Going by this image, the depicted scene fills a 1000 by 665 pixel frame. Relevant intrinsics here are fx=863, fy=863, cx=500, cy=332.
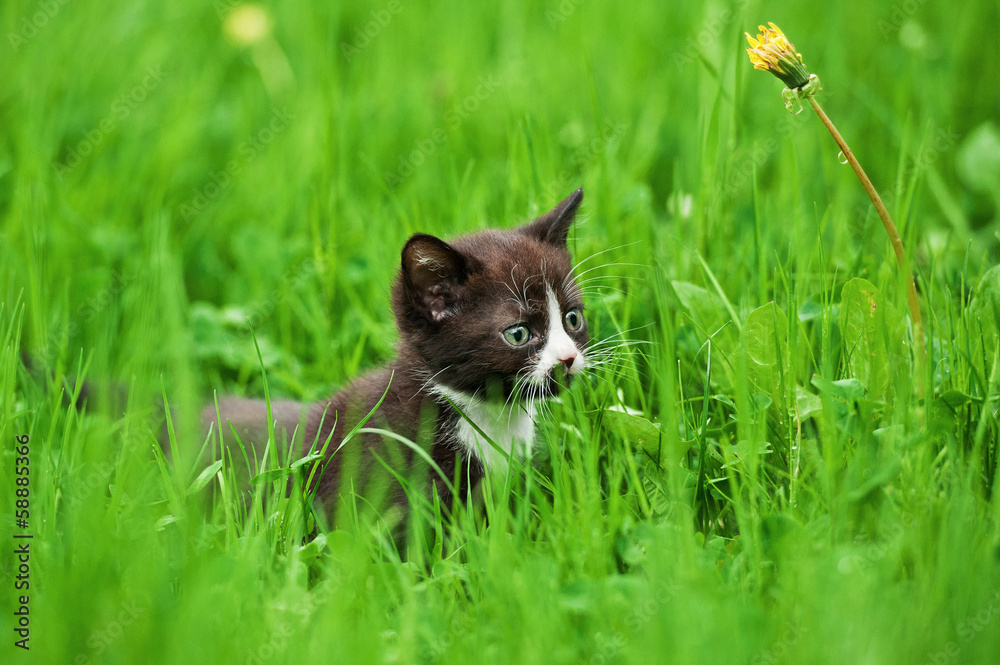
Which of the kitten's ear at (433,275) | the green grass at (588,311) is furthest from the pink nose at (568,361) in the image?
the kitten's ear at (433,275)

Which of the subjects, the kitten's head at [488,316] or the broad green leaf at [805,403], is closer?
the broad green leaf at [805,403]

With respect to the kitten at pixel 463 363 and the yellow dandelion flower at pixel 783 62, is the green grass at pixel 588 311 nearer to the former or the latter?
the kitten at pixel 463 363

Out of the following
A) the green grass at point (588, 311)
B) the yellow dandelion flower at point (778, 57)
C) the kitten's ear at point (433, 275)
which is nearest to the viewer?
the green grass at point (588, 311)

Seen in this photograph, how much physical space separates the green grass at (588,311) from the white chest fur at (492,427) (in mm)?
127

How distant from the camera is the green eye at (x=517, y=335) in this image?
2.90 metres

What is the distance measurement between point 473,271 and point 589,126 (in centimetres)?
260

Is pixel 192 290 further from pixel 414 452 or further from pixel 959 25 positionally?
pixel 959 25

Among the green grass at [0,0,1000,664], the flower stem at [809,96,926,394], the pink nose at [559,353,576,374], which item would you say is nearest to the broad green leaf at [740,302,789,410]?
the green grass at [0,0,1000,664]

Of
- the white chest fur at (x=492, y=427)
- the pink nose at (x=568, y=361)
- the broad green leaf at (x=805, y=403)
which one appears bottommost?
the white chest fur at (x=492, y=427)

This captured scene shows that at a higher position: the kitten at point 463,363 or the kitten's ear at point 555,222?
the kitten's ear at point 555,222

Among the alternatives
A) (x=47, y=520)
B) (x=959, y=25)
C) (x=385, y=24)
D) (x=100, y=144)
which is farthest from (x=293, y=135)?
(x=959, y=25)

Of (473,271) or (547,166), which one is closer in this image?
(473,271)

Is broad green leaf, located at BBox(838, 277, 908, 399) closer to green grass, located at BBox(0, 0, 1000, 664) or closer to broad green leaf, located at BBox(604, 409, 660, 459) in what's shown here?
green grass, located at BBox(0, 0, 1000, 664)

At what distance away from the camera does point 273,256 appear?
Answer: 434cm
